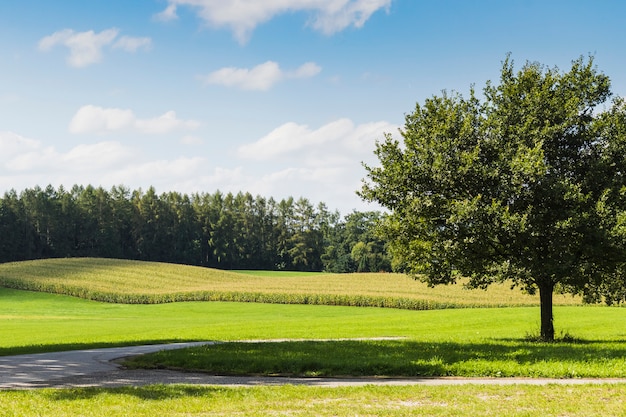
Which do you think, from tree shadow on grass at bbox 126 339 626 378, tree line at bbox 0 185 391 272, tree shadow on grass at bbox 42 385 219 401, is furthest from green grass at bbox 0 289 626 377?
tree line at bbox 0 185 391 272

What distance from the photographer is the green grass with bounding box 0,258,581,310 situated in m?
55.8

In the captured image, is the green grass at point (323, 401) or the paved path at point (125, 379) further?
the paved path at point (125, 379)

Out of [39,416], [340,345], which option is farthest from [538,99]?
[39,416]

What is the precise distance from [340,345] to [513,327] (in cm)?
1560

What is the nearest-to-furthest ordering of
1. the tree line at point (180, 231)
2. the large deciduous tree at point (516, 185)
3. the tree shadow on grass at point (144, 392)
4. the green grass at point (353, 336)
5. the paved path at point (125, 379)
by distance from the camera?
the tree shadow on grass at point (144, 392) → the paved path at point (125, 379) → the green grass at point (353, 336) → the large deciduous tree at point (516, 185) → the tree line at point (180, 231)

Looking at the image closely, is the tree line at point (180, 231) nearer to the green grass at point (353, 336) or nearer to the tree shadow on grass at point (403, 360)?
the green grass at point (353, 336)

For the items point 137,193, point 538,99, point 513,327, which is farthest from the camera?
point 137,193

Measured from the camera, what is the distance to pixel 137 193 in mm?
140500

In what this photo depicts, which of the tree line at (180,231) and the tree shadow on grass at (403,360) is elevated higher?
the tree line at (180,231)

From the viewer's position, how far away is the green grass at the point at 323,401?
1065 cm

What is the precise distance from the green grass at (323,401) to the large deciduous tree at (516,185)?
31.7 feet

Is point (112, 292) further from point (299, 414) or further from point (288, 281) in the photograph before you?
point (299, 414)

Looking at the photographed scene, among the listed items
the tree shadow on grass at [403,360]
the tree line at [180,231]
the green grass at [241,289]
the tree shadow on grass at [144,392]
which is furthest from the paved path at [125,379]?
the tree line at [180,231]

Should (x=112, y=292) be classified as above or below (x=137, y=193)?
below
